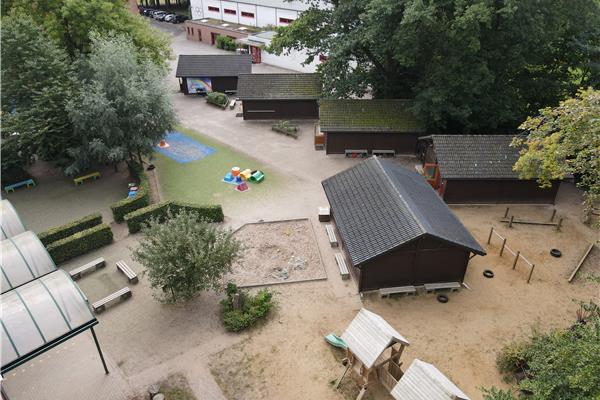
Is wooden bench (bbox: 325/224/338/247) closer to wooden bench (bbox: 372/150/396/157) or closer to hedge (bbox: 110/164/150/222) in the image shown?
wooden bench (bbox: 372/150/396/157)

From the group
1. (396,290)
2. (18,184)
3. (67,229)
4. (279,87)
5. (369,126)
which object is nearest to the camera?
(396,290)

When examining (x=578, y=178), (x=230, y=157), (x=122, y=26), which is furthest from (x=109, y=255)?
(x=578, y=178)

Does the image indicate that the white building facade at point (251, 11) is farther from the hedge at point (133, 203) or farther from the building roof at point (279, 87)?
the hedge at point (133, 203)

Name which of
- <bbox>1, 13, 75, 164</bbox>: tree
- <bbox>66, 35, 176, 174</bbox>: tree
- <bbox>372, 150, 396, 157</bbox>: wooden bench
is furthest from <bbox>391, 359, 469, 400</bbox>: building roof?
<bbox>1, 13, 75, 164</bbox>: tree

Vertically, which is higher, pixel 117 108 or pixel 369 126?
pixel 117 108

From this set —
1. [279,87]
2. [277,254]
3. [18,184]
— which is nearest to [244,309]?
[277,254]

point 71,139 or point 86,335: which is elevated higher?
point 71,139

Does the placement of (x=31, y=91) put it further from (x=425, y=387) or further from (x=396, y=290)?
(x=425, y=387)

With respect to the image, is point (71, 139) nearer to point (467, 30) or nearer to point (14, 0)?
point (14, 0)
